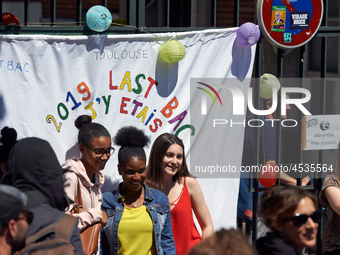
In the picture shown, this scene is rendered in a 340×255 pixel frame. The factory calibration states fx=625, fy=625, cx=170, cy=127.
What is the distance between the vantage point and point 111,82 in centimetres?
502

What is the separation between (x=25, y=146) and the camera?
2918 millimetres

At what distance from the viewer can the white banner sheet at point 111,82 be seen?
16.1 feet

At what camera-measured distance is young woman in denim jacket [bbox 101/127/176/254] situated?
4035 mm

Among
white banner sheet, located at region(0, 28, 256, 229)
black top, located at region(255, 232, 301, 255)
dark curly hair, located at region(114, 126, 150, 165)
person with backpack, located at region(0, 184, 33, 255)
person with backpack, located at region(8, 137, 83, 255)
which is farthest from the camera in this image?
white banner sheet, located at region(0, 28, 256, 229)

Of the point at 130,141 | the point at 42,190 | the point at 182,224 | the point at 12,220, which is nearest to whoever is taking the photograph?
the point at 12,220

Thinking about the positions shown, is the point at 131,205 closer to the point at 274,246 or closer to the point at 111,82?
the point at 111,82

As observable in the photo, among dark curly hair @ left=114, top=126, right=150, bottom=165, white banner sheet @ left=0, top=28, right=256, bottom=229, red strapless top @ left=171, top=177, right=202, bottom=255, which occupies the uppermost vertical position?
white banner sheet @ left=0, top=28, right=256, bottom=229

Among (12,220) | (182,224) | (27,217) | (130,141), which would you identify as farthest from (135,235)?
(12,220)

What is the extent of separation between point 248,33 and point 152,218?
1806 mm

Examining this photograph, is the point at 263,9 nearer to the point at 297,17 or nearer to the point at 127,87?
the point at 297,17

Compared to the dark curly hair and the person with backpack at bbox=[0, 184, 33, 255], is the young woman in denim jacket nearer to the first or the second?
the dark curly hair

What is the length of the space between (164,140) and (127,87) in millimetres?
729

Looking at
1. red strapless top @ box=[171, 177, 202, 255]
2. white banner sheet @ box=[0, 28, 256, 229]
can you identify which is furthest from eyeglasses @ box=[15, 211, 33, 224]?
white banner sheet @ box=[0, 28, 256, 229]

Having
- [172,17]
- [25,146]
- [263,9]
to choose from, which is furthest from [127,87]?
[172,17]
